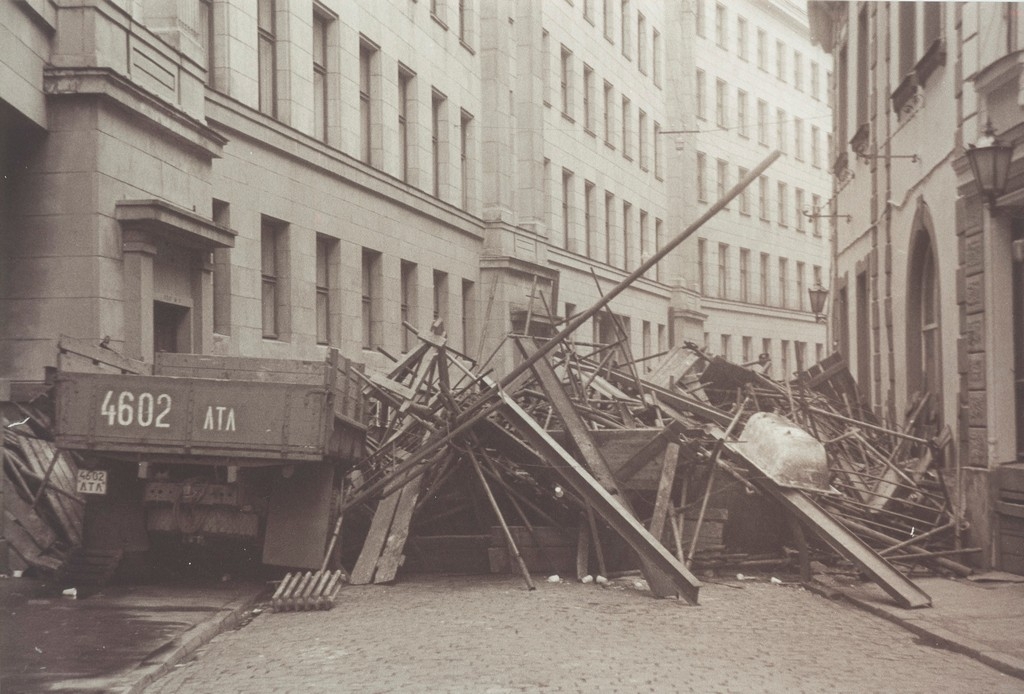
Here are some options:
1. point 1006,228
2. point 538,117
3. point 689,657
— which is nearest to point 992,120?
point 1006,228

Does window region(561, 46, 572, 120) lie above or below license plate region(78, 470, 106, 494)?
above

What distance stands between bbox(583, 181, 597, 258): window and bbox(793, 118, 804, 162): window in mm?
15876

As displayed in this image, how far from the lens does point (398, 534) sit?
13508 millimetres

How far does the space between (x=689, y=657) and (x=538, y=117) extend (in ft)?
83.2

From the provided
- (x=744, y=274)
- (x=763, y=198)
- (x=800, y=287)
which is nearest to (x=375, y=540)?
(x=744, y=274)

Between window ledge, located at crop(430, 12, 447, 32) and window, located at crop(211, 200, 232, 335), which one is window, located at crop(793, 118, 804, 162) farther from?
window, located at crop(211, 200, 232, 335)

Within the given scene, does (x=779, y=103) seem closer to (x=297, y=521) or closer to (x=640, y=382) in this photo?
(x=640, y=382)

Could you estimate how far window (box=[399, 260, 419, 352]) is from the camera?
27.4m

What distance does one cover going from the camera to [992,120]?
13.5m

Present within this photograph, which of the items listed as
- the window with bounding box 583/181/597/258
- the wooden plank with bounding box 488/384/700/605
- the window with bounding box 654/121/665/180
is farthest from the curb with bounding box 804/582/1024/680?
the window with bounding box 654/121/665/180

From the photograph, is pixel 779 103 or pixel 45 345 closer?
pixel 45 345

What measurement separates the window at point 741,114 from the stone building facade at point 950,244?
23.2 metres

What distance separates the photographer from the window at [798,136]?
163ft

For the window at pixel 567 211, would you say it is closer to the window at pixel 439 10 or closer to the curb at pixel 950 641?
the window at pixel 439 10
